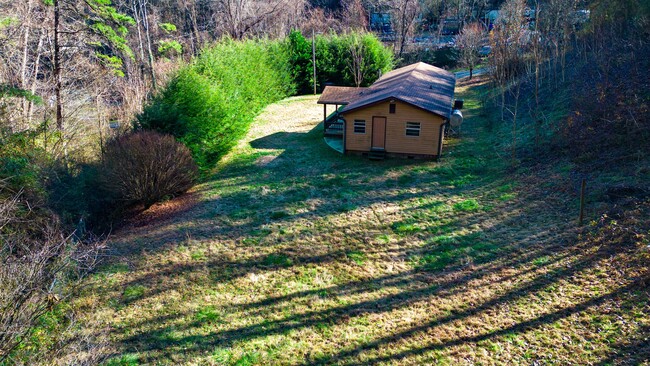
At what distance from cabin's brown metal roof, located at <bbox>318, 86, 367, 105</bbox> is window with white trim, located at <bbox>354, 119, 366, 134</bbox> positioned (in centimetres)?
310

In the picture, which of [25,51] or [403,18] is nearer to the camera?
[25,51]

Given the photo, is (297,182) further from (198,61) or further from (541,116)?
(541,116)

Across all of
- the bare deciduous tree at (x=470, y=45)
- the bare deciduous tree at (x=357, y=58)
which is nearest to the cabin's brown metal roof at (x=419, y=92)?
the bare deciduous tree at (x=357, y=58)

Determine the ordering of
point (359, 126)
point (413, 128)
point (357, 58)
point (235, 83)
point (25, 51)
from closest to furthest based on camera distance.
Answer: point (25, 51)
point (413, 128)
point (359, 126)
point (235, 83)
point (357, 58)

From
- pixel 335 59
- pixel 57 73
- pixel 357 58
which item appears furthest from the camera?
pixel 335 59

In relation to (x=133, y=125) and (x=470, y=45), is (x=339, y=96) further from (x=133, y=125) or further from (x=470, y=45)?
(x=470, y=45)

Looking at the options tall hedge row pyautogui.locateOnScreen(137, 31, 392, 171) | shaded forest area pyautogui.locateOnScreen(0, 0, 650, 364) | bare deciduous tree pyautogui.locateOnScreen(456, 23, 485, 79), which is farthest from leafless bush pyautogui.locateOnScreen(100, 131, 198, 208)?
bare deciduous tree pyautogui.locateOnScreen(456, 23, 485, 79)

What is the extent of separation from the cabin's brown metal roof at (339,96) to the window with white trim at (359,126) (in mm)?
3097

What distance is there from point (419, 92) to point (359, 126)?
3618 millimetres

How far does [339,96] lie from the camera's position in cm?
2278

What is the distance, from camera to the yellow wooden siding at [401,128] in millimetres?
18094

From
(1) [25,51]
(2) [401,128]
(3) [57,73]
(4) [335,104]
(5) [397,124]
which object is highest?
(1) [25,51]

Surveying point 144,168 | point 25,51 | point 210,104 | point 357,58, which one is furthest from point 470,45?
point 25,51

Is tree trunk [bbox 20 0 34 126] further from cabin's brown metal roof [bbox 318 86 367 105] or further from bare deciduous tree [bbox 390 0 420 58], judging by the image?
bare deciduous tree [bbox 390 0 420 58]
